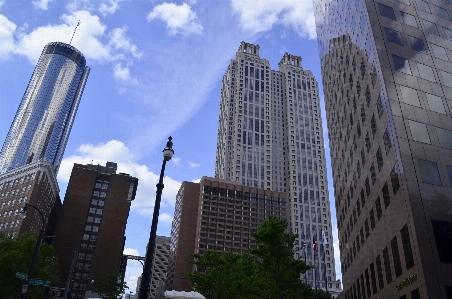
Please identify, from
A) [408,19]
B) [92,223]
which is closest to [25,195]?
[92,223]

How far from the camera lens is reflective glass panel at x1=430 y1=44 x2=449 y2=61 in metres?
40.5

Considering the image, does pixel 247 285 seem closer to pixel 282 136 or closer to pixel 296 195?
pixel 296 195

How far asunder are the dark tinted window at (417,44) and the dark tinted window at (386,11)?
10.6 ft

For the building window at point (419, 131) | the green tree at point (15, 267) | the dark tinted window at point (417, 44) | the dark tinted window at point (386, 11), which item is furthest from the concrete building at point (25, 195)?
the dark tinted window at point (417, 44)

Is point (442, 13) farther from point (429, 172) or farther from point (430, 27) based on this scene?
point (429, 172)

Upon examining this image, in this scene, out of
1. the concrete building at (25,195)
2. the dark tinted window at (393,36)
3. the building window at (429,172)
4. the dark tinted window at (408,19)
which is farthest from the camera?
the concrete building at (25,195)

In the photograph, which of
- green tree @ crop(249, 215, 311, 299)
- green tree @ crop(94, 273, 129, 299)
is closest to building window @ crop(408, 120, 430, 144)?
green tree @ crop(249, 215, 311, 299)

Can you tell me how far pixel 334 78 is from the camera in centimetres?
6256

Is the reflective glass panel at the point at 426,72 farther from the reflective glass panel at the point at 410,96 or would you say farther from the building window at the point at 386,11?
the building window at the point at 386,11

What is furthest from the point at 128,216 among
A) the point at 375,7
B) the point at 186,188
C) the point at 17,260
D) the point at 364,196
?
the point at 375,7

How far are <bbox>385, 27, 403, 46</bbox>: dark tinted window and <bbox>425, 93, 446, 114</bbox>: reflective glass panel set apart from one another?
6.63m

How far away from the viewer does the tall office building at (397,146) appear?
2983 centimetres

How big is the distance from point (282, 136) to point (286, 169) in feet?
62.5

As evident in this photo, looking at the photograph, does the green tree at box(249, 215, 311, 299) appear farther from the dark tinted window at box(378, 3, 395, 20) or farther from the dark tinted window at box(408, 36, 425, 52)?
the dark tinted window at box(378, 3, 395, 20)
